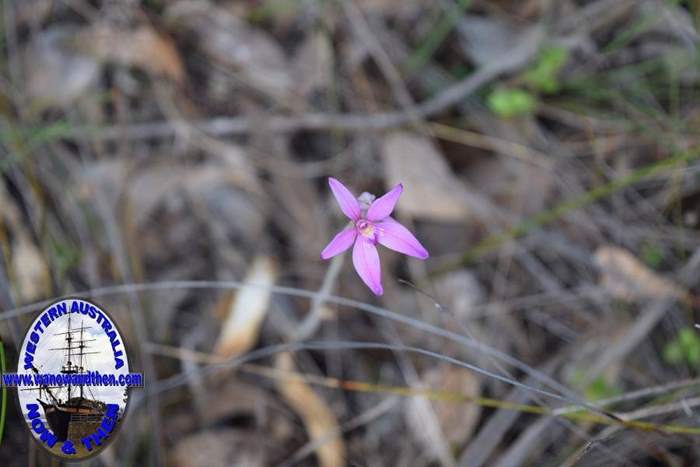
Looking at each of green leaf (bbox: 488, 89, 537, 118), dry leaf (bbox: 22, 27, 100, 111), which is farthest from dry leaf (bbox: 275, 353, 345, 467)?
dry leaf (bbox: 22, 27, 100, 111)

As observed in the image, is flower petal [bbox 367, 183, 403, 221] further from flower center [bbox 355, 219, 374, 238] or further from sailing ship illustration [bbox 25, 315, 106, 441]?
sailing ship illustration [bbox 25, 315, 106, 441]

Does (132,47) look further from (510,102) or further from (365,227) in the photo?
(365,227)

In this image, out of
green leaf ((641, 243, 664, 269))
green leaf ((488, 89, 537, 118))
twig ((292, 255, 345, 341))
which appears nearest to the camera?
twig ((292, 255, 345, 341))

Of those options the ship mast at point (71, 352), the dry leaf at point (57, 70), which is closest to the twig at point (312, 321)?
the ship mast at point (71, 352)

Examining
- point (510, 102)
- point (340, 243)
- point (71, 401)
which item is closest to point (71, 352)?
point (71, 401)

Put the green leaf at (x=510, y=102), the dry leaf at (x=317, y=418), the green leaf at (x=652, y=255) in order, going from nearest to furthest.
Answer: the dry leaf at (x=317, y=418) → the green leaf at (x=652, y=255) → the green leaf at (x=510, y=102)

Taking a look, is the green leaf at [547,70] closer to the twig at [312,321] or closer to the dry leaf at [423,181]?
the dry leaf at [423,181]
